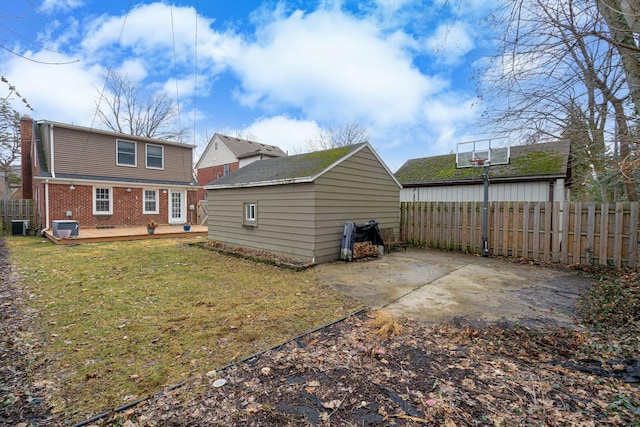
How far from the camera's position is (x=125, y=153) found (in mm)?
15695

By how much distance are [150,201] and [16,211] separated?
19.3 ft

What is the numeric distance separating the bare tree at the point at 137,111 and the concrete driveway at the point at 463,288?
24.7m

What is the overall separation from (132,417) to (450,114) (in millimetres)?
9987

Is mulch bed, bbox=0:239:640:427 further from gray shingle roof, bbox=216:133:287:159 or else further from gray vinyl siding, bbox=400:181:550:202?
gray shingle roof, bbox=216:133:287:159

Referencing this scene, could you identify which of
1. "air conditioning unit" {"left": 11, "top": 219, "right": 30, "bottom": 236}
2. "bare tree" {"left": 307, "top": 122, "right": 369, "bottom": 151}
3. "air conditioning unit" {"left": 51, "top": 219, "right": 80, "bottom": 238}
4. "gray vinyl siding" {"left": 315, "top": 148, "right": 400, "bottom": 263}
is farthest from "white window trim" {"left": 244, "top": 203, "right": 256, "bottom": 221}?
"bare tree" {"left": 307, "top": 122, "right": 369, "bottom": 151}

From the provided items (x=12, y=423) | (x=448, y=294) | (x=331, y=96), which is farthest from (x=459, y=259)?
(x=331, y=96)

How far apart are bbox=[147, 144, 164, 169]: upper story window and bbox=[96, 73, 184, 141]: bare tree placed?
370 inches

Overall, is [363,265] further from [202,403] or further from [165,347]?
[202,403]

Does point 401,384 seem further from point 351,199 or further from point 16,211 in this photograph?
point 16,211

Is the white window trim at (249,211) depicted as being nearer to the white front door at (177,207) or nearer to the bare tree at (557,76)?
the bare tree at (557,76)

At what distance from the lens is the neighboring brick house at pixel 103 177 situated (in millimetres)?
13417

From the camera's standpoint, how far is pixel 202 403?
227 centimetres

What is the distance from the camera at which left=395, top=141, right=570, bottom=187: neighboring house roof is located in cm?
1080

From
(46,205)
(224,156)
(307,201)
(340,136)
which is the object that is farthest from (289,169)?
(340,136)
